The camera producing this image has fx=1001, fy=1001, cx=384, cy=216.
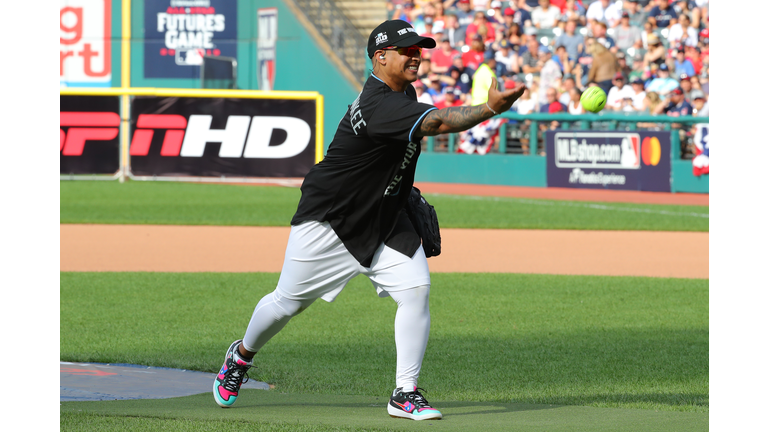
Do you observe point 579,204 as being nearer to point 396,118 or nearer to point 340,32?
point 340,32

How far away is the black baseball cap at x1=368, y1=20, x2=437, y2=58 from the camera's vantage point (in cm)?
442

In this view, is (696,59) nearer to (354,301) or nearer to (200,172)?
(200,172)

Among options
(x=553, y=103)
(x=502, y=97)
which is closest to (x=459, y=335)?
(x=502, y=97)

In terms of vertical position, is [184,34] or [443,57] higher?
[184,34]

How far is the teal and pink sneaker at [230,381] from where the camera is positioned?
4820mm

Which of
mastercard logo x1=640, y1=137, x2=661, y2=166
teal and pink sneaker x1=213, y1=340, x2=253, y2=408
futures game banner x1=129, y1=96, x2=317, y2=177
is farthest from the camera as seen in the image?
mastercard logo x1=640, y1=137, x2=661, y2=166

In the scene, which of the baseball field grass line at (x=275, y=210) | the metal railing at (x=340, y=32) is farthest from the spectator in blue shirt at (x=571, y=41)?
the metal railing at (x=340, y=32)

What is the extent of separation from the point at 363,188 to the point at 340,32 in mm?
23552

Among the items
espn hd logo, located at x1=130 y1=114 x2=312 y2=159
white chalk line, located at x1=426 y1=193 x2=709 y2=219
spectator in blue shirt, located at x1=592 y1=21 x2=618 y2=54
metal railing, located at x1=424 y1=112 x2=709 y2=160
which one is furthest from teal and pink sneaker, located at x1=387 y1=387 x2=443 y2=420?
spectator in blue shirt, located at x1=592 y1=21 x2=618 y2=54

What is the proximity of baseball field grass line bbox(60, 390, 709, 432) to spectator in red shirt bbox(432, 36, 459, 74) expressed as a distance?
18.7 metres

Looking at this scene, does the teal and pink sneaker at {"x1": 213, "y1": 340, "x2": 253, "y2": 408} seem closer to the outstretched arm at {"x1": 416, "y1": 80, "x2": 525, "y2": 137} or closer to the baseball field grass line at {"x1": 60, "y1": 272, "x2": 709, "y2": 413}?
the baseball field grass line at {"x1": 60, "y1": 272, "x2": 709, "y2": 413}

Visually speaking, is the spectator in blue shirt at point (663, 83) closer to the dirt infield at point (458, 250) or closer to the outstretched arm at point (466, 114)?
the dirt infield at point (458, 250)

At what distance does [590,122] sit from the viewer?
65.4 ft

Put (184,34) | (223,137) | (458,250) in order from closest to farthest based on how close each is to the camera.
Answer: (458,250)
(223,137)
(184,34)
